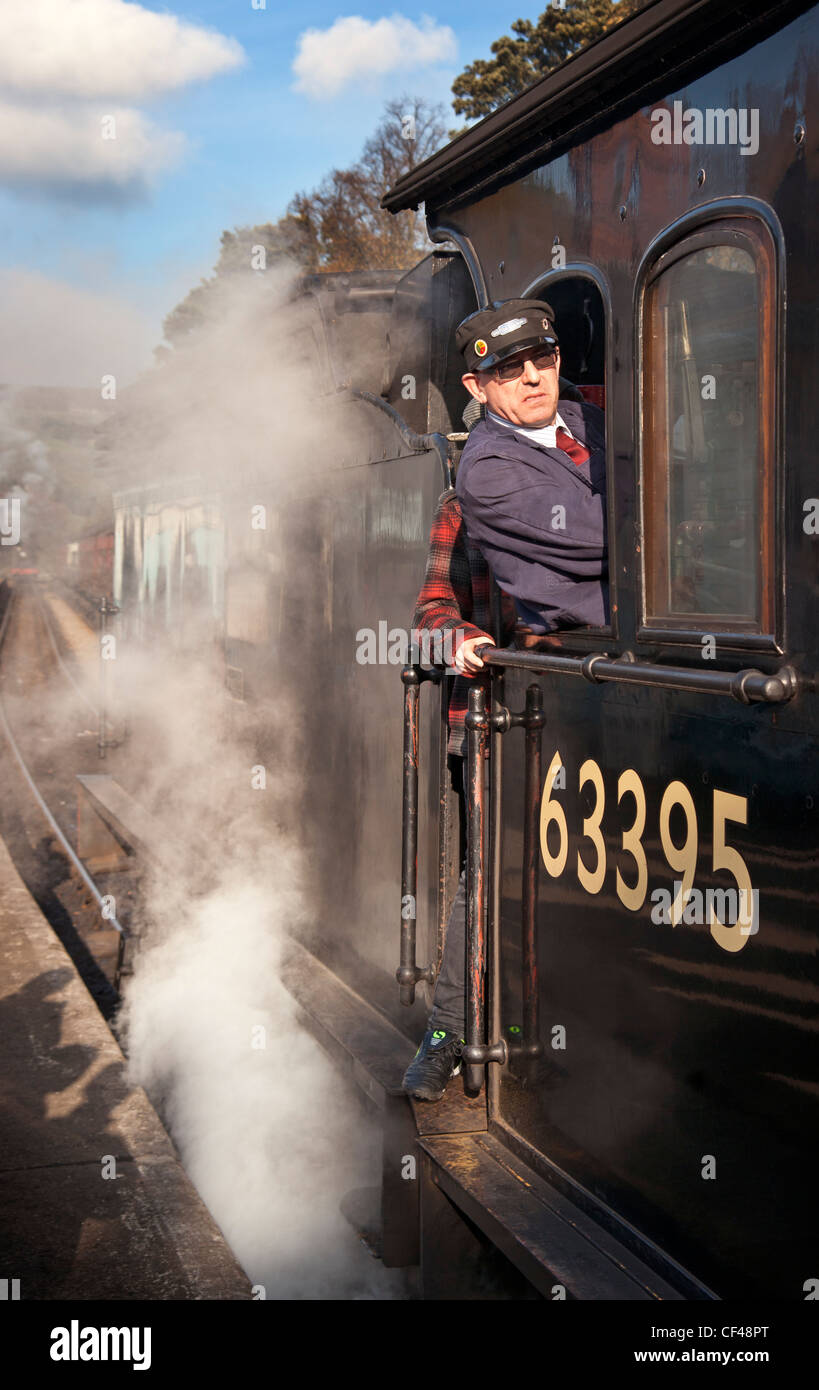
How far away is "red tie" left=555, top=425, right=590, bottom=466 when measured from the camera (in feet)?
8.19

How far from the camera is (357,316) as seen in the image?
15.1 ft

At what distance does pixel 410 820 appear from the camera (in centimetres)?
318

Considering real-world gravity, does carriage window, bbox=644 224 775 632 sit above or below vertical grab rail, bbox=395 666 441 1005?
above

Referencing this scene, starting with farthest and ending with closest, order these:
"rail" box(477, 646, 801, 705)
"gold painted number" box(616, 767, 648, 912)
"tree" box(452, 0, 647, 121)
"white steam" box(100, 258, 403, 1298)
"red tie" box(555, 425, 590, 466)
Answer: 1. "tree" box(452, 0, 647, 121)
2. "white steam" box(100, 258, 403, 1298)
3. "red tie" box(555, 425, 590, 466)
4. "gold painted number" box(616, 767, 648, 912)
5. "rail" box(477, 646, 801, 705)

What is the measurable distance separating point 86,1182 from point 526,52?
22891mm

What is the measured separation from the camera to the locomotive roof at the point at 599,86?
1.89 metres

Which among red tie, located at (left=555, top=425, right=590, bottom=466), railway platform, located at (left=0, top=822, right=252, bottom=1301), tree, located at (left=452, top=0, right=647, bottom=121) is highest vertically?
tree, located at (left=452, top=0, right=647, bottom=121)

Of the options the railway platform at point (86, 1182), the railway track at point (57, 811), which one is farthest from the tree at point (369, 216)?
the railway platform at point (86, 1182)

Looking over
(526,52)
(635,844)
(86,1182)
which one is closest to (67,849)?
(86,1182)

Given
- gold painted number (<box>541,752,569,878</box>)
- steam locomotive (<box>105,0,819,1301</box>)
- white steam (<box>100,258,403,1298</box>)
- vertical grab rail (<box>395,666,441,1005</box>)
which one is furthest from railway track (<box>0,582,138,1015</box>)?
gold painted number (<box>541,752,569,878</box>)

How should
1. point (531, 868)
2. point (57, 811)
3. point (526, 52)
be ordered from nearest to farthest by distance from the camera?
point (531, 868), point (57, 811), point (526, 52)

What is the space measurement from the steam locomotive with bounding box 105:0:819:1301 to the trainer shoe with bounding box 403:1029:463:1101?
51 millimetres

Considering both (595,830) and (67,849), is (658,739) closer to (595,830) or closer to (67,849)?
(595,830)

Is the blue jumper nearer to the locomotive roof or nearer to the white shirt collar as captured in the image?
the white shirt collar
